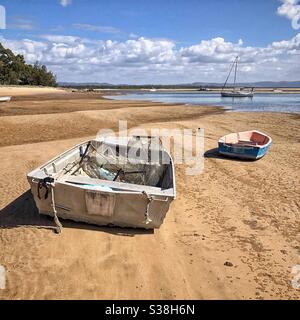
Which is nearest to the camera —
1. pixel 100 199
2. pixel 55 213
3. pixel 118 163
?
pixel 100 199

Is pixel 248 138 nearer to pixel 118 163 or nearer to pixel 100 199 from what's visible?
pixel 118 163

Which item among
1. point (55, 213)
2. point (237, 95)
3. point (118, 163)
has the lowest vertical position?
point (55, 213)

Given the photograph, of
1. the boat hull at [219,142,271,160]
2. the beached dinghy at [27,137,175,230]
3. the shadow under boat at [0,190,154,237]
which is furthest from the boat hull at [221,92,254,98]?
the shadow under boat at [0,190,154,237]

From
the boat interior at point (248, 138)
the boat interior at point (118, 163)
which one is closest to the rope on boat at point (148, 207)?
the boat interior at point (118, 163)

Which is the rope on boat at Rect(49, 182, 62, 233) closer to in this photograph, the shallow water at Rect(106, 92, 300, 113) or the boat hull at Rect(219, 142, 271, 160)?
the boat hull at Rect(219, 142, 271, 160)

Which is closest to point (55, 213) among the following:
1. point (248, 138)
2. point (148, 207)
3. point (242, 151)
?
point (148, 207)

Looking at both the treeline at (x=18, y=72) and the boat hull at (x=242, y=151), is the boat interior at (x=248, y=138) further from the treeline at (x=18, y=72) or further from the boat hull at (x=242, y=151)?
the treeline at (x=18, y=72)

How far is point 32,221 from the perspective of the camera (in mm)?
7195

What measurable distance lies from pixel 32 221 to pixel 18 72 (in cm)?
8464

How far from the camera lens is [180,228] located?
7.29 m

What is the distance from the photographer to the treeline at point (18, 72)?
252 feet

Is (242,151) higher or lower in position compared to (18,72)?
lower
